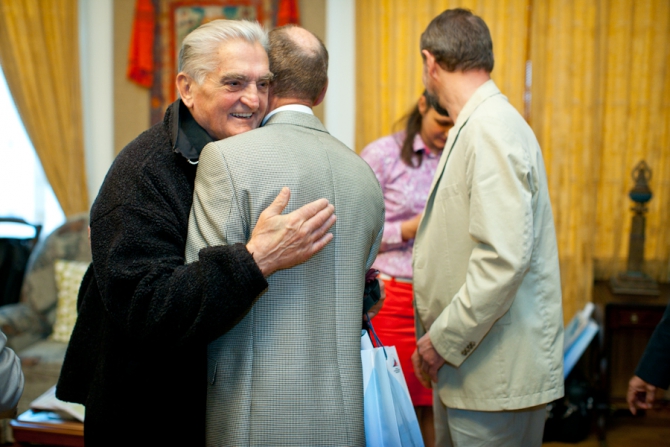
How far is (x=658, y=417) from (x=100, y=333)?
3375mm

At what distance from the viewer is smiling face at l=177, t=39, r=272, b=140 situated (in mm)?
1325

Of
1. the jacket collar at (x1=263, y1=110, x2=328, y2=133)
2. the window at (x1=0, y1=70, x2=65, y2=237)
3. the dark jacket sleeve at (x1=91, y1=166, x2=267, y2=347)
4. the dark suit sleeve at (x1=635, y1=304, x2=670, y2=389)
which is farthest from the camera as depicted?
the window at (x1=0, y1=70, x2=65, y2=237)

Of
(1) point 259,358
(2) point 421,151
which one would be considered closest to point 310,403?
Answer: (1) point 259,358

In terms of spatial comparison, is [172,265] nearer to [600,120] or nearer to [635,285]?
[635,285]

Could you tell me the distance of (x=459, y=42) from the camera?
1689 mm

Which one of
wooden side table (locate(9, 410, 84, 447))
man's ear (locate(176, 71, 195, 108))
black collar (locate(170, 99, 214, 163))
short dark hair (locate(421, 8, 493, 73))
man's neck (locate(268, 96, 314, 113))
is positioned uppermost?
short dark hair (locate(421, 8, 493, 73))

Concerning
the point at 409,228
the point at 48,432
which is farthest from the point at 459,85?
the point at 48,432

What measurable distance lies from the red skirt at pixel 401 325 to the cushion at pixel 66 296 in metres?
1.95

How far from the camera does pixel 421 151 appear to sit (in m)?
2.45

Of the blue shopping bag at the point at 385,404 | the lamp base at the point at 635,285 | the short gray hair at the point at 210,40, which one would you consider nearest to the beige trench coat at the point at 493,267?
the blue shopping bag at the point at 385,404

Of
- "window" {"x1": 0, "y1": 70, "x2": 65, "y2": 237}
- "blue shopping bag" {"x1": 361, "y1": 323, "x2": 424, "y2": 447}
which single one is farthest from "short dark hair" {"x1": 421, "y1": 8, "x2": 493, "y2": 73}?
"window" {"x1": 0, "y1": 70, "x2": 65, "y2": 237}

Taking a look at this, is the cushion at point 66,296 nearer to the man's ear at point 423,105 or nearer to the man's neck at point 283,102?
the man's ear at point 423,105

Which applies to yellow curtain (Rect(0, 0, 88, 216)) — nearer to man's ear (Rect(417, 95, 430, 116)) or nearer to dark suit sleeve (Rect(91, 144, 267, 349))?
man's ear (Rect(417, 95, 430, 116))

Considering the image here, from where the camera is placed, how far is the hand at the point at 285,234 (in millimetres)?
1141
